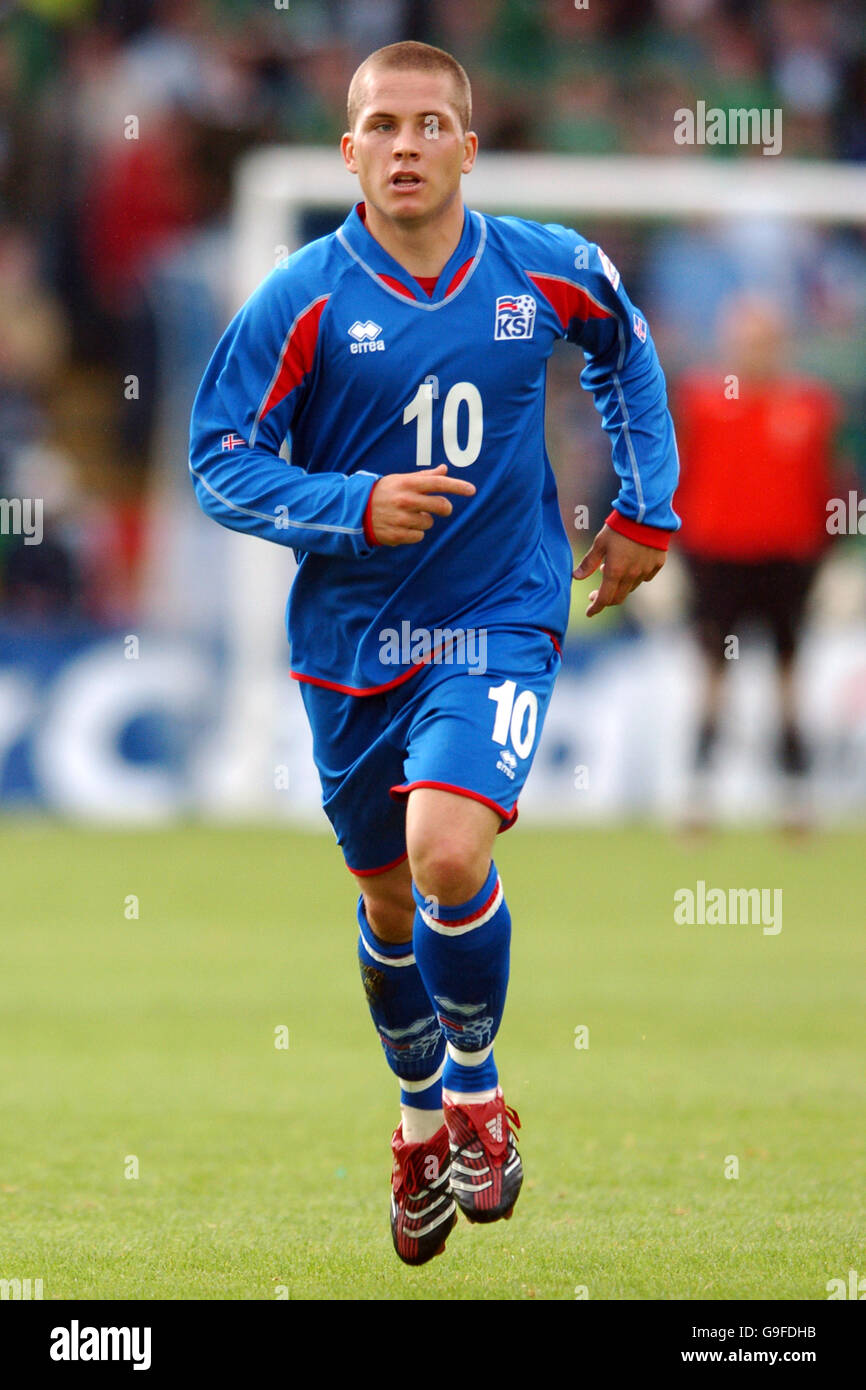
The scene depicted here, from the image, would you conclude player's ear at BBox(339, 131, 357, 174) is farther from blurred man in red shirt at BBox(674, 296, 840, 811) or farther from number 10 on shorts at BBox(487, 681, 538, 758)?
blurred man in red shirt at BBox(674, 296, 840, 811)

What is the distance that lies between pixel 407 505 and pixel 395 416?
0.37 m

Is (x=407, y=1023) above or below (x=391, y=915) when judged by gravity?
below

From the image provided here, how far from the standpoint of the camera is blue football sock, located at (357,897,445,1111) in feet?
15.6

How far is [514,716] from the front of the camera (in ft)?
14.4

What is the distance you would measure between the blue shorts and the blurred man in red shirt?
25.3 ft

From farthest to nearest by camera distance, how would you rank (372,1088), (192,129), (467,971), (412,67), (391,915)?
(192,129) → (372,1088) → (391,915) → (412,67) → (467,971)

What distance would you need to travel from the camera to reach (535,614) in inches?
180

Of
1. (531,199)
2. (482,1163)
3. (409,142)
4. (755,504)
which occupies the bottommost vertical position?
(482,1163)

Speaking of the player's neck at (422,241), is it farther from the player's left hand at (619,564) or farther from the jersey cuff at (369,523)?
the player's left hand at (619,564)

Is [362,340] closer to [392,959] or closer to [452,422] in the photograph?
[452,422]

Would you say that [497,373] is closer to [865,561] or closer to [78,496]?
[865,561]

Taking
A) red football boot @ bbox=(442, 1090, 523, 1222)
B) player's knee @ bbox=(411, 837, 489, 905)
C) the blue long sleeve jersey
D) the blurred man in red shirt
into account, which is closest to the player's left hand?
the blue long sleeve jersey

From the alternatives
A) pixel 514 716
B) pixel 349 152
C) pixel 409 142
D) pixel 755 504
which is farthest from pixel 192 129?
pixel 514 716
